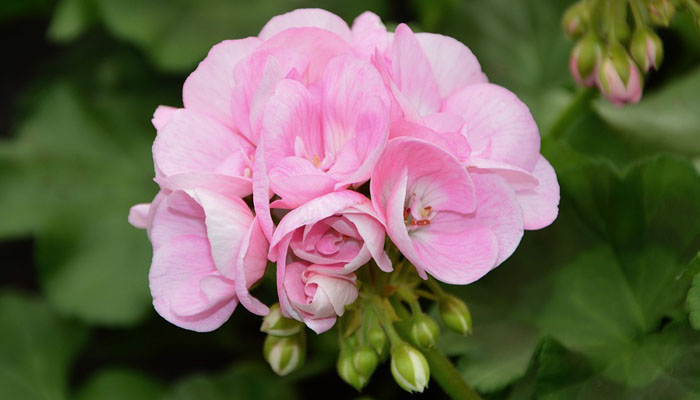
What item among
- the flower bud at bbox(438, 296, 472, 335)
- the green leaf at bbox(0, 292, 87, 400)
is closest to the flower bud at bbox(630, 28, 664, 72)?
the flower bud at bbox(438, 296, 472, 335)

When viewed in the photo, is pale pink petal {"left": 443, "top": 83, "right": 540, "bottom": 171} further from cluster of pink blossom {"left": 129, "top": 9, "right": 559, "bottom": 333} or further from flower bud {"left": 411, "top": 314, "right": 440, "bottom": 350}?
flower bud {"left": 411, "top": 314, "right": 440, "bottom": 350}

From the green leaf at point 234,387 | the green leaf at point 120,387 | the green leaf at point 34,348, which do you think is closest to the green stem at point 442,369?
the green leaf at point 234,387

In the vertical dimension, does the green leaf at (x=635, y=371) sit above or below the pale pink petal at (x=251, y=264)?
below

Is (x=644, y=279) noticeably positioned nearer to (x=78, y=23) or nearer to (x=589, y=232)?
(x=589, y=232)

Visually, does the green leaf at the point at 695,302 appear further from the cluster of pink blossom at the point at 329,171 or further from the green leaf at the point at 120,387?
the green leaf at the point at 120,387

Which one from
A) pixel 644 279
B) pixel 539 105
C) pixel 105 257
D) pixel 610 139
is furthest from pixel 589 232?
pixel 105 257

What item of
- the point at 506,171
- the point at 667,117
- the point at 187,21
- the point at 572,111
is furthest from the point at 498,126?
the point at 187,21
